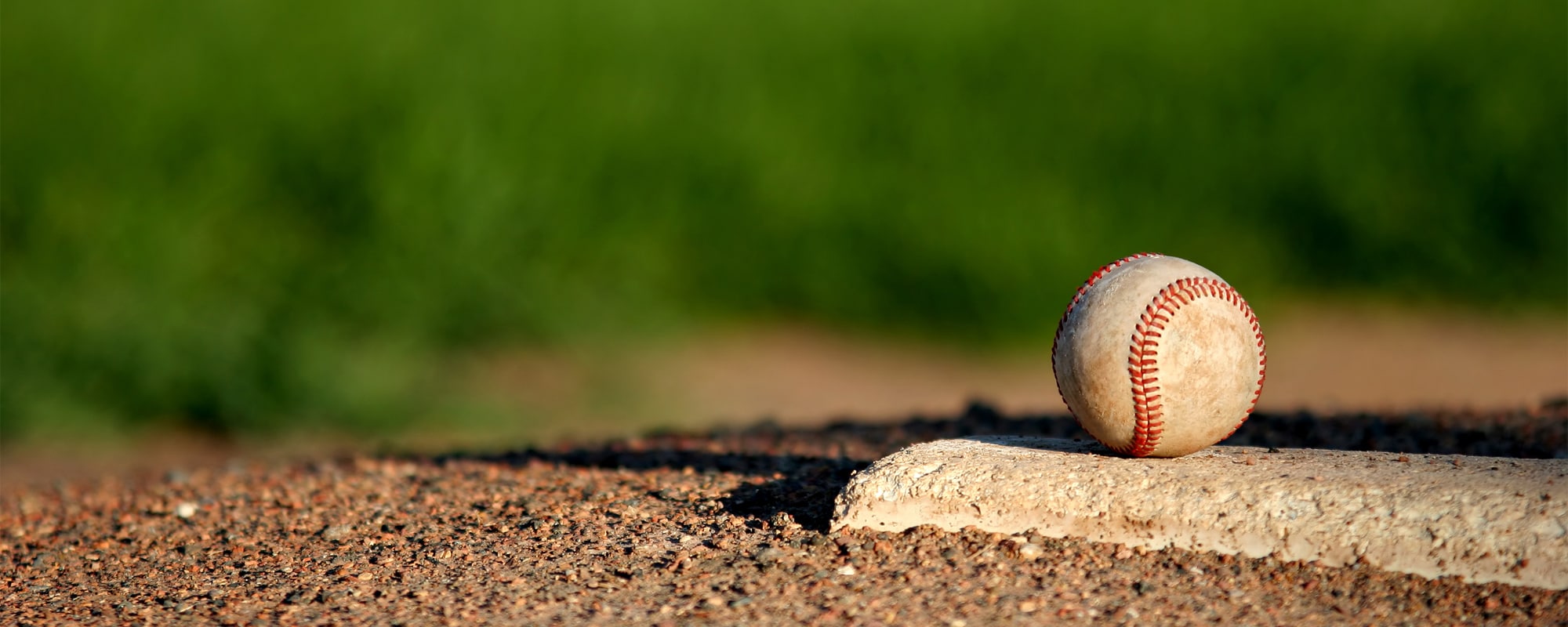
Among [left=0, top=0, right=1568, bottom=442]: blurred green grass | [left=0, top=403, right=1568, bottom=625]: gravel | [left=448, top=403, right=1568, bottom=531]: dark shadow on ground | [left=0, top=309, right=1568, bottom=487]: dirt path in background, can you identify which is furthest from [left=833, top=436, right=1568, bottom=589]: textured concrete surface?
[left=0, top=0, right=1568, bottom=442]: blurred green grass

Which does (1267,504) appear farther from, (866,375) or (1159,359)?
(866,375)

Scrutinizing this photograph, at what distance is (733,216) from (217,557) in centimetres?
544

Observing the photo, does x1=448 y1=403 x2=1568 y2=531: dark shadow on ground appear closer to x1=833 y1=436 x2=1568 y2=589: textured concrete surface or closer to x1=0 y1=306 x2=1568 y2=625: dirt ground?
x1=0 y1=306 x2=1568 y2=625: dirt ground

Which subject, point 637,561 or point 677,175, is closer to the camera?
point 637,561

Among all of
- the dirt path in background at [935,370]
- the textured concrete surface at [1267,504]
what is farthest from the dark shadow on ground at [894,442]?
the dirt path in background at [935,370]

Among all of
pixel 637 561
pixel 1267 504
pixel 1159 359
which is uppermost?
pixel 1159 359

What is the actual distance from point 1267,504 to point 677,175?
6.09m

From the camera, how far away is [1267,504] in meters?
2.95

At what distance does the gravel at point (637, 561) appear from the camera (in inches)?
109

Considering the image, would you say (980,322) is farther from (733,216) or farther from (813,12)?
(813,12)

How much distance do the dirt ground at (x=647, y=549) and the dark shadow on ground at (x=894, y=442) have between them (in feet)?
0.05

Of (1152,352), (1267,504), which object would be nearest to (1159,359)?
(1152,352)

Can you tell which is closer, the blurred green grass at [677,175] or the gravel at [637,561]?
the gravel at [637,561]

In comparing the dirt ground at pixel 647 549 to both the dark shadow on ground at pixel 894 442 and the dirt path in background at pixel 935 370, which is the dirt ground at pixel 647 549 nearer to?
the dark shadow on ground at pixel 894 442
